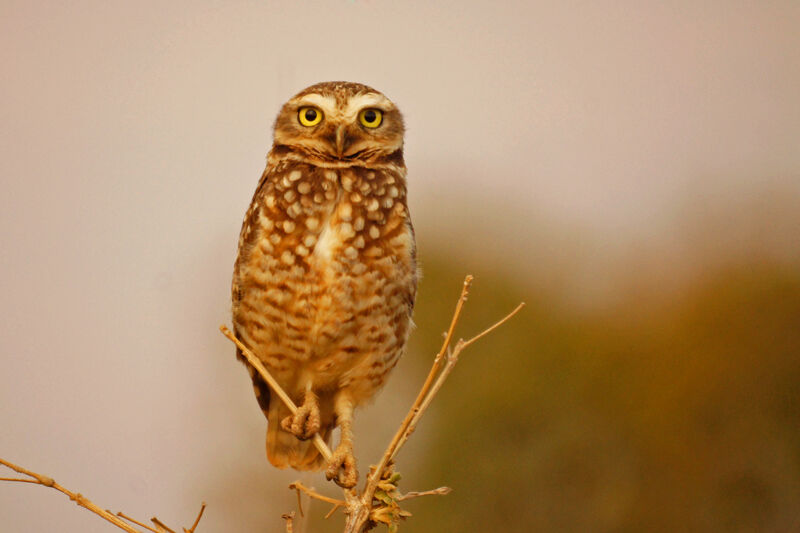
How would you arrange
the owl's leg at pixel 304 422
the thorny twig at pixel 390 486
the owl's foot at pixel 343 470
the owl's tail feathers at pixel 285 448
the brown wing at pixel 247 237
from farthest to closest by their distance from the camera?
the owl's tail feathers at pixel 285 448 → the brown wing at pixel 247 237 → the owl's leg at pixel 304 422 → the owl's foot at pixel 343 470 → the thorny twig at pixel 390 486

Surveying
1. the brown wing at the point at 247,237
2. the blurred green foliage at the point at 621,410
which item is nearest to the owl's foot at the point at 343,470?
the brown wing at the point at 247,237

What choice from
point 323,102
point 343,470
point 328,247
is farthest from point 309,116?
point 343,470

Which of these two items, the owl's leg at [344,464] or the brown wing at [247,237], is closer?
the owl's leg at [344,464]

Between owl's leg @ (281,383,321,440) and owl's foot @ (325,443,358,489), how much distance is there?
8 centimetres

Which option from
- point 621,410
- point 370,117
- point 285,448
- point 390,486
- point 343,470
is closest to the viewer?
point 390,486

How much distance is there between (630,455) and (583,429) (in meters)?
0.21

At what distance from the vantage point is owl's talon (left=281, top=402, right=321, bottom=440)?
1756mm

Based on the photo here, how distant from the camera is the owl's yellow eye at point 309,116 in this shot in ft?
5.94

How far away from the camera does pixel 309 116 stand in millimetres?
1823

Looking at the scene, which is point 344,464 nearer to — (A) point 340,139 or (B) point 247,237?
(B) point 247,237

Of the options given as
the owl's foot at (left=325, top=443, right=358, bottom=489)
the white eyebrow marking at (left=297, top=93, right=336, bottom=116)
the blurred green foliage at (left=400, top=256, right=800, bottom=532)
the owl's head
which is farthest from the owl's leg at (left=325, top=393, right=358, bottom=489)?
the blurred green foliage at (left=400, top=256, right=800, bottom=532)

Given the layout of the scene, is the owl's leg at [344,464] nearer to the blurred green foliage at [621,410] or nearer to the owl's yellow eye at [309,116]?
the owl's yellow eye at [309,116]

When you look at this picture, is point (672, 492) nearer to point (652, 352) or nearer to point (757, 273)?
point (652, 352)

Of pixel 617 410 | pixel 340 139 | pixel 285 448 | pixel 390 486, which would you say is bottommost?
pixel 617 410
